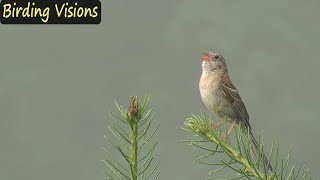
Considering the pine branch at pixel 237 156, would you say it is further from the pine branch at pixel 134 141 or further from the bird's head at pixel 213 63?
the bird's head at pixel 213 63

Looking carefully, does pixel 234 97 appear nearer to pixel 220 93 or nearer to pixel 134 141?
pixel 220 93

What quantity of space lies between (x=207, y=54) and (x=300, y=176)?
20.7ft

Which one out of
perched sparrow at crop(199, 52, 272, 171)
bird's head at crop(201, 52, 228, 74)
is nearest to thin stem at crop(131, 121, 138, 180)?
perched sparrow at crop(199, 52, 272, 171)

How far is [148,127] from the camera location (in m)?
3.15

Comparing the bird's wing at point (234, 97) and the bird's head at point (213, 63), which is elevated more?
the bird's head at point (213, 63)

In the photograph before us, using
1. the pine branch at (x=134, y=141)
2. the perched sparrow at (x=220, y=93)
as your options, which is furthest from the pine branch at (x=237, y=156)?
the perched sparrow at (x=220, y=93)

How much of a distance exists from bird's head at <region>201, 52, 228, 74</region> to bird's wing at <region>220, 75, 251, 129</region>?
213 millimetres

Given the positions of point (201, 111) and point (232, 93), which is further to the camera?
point (232, 93)

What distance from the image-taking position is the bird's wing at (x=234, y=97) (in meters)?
8.01

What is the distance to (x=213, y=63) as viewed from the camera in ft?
31.3

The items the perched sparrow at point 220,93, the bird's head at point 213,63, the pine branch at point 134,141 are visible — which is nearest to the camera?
the pine branch at point 134,141

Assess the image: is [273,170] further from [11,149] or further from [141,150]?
[11,149]

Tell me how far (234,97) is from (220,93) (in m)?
0.32

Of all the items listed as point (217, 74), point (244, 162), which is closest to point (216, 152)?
point (244, 162)
